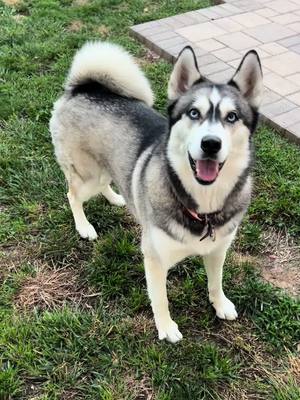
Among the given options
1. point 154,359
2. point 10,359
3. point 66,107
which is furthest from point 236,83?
point 10,359

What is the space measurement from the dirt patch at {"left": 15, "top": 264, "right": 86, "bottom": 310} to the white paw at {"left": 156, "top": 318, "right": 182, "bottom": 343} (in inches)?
20.9

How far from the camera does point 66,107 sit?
305 centimetres

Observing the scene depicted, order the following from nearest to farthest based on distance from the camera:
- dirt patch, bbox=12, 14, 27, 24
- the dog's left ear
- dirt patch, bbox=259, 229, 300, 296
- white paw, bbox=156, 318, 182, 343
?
the dog's left ear < white paw, bbox=156, 318, 182, 343 < dirt patch, bbox=259, 229, 300, 296 < dirt patch, bbox=12, 14, 27, 24

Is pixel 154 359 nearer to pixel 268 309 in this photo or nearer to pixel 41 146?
Answer: pixel 268 309

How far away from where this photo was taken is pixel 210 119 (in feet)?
6.97

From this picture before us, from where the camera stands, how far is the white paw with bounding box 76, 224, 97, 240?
3258 mm

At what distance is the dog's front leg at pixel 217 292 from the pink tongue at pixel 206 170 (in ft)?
2.10

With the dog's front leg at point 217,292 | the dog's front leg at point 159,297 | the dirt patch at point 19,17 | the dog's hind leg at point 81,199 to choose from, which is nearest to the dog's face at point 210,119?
the dog's front leg at point 159,297

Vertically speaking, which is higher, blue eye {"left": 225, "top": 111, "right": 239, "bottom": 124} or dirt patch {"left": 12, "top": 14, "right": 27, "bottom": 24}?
blue eye {"left": 225, "top": 111, "right": 239, "bottom": 124}

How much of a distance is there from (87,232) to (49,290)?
48 cm

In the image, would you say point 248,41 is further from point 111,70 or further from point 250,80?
point 250,80

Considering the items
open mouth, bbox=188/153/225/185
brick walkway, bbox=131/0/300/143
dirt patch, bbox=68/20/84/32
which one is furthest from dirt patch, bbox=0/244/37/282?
dirt patch, bbox=68/20/84/32

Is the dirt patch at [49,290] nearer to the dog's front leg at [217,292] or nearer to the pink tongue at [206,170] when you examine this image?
the dog's front leg at [217,292]

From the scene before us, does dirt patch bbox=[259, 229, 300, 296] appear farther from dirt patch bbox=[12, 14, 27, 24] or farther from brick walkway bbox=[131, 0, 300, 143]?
dirt patch bbox=[12, 14, 27, 24]
